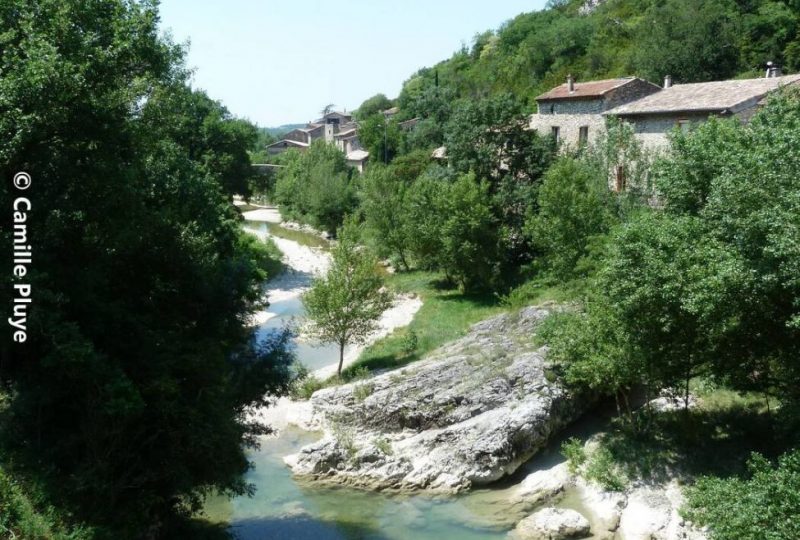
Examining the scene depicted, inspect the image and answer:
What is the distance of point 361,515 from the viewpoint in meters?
19.6

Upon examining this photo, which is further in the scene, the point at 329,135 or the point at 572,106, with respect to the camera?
the point at 329,135

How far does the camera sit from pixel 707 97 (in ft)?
112

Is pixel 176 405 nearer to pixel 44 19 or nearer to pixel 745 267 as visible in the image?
pixel 44 19

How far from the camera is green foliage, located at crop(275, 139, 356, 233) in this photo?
61.8m

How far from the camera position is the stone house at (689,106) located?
3195 centimetres

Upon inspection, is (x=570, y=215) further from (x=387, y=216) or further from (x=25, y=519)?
(x=25, y=519)

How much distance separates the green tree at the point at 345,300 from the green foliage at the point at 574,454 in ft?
36.3

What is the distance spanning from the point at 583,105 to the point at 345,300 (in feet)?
73.4

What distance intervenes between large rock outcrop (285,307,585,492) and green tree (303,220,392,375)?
3.41 metres

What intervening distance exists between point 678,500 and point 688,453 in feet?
6.60

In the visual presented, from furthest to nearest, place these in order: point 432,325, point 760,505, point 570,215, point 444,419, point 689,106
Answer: point 432,325 → point 689,106 → point 570,215 → point 444,419 → point 760,505

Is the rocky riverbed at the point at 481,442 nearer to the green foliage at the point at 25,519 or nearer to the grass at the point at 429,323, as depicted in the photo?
the grass at the point at 429,323

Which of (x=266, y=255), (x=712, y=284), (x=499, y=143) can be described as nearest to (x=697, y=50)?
(x=499, y=143)

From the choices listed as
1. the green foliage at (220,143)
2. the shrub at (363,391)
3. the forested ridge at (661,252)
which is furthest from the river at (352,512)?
the green foliage at (220,143)
